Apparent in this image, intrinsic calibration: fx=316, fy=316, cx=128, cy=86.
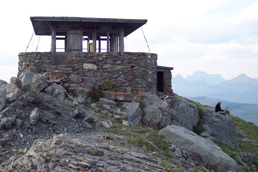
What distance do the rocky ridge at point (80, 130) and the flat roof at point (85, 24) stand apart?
4.85 metres

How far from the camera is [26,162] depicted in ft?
32.0

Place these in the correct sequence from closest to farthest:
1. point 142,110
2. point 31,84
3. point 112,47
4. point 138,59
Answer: point 31,84, point 142,110, point 138,59, point 112,47

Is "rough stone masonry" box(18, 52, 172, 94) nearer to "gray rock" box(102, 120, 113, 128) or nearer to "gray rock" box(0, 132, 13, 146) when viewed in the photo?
"gray rock" box(102, 120, 113, 128)

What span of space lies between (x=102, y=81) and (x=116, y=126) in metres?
5.40

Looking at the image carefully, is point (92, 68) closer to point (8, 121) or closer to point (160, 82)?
point (160, 82)

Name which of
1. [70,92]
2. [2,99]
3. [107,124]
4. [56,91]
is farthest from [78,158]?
[70,92]

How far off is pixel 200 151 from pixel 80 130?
5292 mm

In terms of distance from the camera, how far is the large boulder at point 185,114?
20.5m

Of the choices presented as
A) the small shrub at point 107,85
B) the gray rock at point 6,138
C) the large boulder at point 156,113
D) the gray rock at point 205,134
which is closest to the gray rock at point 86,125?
the gray rock at point 6,138

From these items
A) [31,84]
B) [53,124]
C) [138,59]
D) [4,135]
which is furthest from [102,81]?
[4,135]

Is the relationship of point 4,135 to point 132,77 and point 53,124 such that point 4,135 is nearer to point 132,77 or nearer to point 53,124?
point 53,124

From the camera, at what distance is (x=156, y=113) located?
1858 centimetres

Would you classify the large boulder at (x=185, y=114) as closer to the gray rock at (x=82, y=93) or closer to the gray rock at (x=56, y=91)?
the gray rock at (x=82, y=93)

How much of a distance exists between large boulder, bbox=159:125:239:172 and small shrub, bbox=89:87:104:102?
17.1 ft
